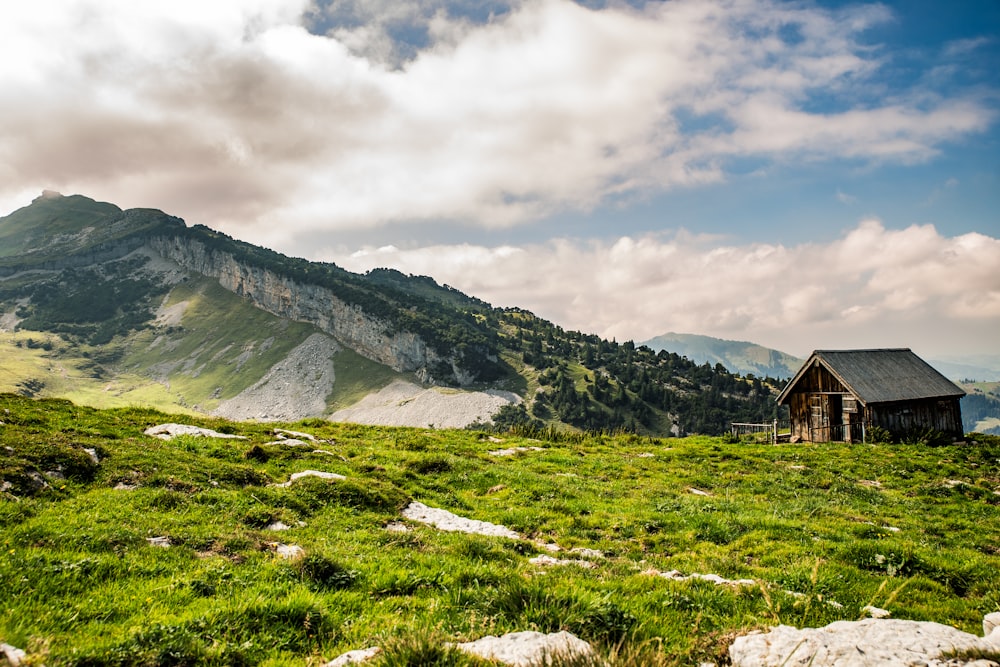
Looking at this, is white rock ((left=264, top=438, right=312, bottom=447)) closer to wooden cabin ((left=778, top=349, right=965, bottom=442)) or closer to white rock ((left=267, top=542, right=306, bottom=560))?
white rock ((left=267, top=542, right=306, bottom=560))

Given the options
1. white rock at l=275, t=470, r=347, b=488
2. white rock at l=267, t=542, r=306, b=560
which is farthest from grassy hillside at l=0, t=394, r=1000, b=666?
white rock at l=275, t=470, r=347, b=488

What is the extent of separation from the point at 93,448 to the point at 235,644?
13268 mm

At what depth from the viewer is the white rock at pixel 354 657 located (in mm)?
5416

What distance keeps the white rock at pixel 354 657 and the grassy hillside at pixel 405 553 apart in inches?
7.4

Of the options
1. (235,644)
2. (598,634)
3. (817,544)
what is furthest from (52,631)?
(817,544)

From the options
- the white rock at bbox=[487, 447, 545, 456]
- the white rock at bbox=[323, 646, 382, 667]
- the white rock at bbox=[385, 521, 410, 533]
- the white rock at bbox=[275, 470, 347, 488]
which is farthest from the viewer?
the white rock at bbox=[487, 447, 545, 456]

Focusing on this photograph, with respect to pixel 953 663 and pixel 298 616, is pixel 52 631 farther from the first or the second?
pixel 953 663

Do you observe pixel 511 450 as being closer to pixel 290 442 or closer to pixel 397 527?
pixel 290 442

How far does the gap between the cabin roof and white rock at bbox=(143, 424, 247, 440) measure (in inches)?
Result: 1980

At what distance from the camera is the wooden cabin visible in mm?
45844

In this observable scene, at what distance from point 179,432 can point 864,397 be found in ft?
174

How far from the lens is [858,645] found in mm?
5508

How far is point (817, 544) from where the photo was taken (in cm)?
1307

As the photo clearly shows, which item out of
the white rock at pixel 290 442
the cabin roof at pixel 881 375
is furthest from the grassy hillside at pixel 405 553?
the cabin roof at pixel 881 375
